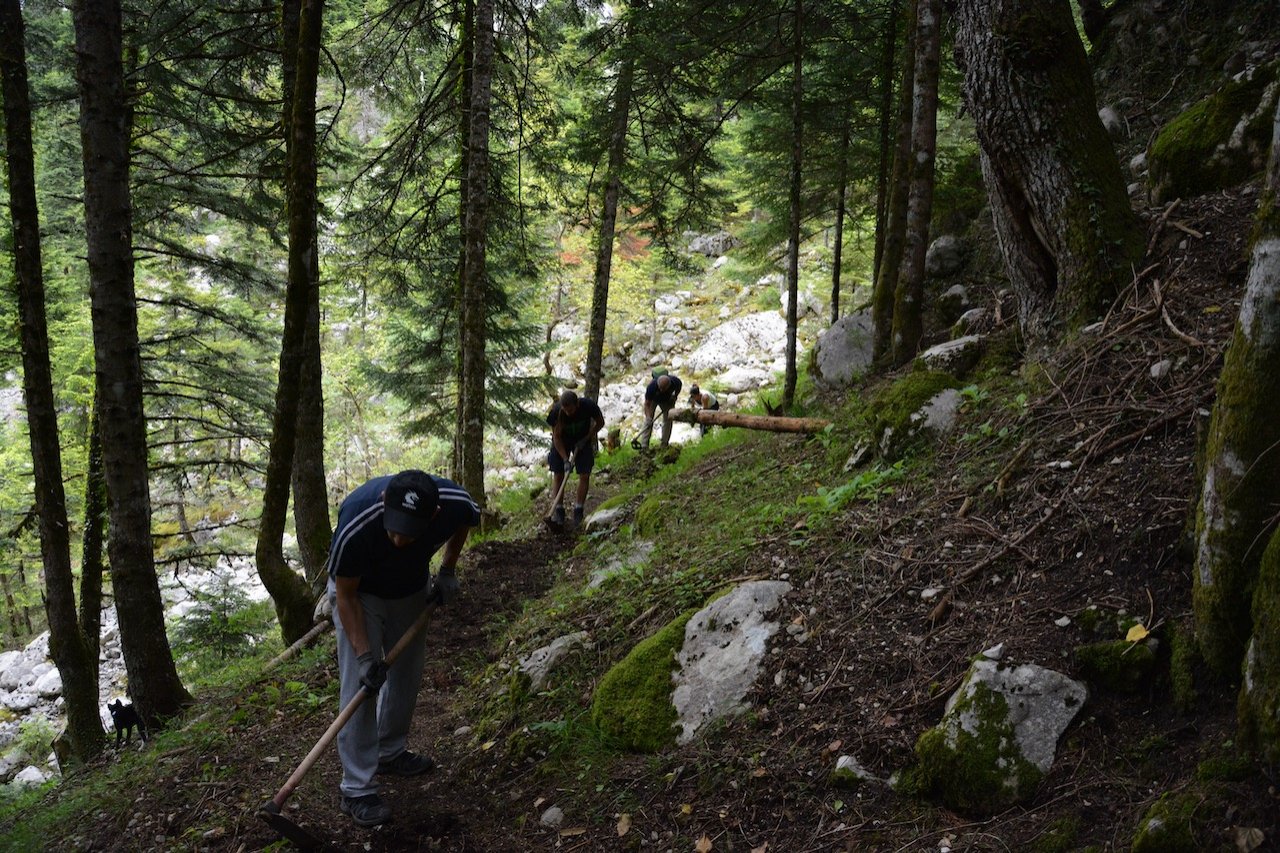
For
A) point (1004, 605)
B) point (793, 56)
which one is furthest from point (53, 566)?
point (793, 56)

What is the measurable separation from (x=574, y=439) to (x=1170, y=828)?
311 inches

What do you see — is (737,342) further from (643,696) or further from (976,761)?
(976,761)

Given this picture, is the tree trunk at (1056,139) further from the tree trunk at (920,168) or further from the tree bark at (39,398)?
the tree bark at (39,398)

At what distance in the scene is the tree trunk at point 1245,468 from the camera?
2.29m

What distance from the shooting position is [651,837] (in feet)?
10.7

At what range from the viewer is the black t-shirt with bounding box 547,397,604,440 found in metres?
9.26

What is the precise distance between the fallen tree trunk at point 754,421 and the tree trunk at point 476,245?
3.93 m

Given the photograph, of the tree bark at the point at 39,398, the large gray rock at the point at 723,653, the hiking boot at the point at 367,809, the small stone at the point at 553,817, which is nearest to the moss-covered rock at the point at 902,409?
the large gray rock at the point at 723,653

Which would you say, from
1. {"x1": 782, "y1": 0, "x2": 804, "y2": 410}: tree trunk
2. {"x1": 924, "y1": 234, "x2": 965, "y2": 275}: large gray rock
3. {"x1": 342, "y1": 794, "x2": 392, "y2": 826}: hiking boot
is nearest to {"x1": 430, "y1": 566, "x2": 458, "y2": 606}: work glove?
{"x1": 342, "y1": 794, "x2": 392, "y2": 826}: hiking boot

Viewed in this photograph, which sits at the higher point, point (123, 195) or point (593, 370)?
point (123, 195)

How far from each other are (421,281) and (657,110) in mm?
6088

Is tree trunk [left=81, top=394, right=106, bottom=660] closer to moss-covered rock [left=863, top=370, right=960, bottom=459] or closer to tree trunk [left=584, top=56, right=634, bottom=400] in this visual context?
tree trunk [left=584, top=56, right=634, bottom=400]

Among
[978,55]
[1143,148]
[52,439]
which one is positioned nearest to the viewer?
[978,55]

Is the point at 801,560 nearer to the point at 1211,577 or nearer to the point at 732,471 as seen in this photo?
the point at 1211,577
